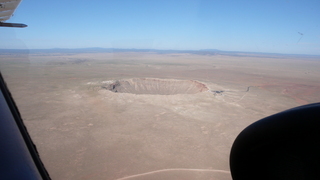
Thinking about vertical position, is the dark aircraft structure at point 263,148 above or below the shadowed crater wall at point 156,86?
above

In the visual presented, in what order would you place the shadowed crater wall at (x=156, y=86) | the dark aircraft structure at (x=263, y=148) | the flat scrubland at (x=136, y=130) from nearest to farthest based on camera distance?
the dark aircraft structure at (x=263, y=148) → the flat scrubland at (x=136, y=130) → the shadowed crater wall at (x=156, y=86)

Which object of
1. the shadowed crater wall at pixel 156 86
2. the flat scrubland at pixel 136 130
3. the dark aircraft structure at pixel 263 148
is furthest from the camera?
the shadowed crater wall at pixel 156 86

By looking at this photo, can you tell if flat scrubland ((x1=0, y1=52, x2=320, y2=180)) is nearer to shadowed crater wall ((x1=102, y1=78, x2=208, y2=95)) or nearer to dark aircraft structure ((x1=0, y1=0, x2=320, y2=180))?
dark aircraft structure ((x1=0, y1=0, x2=320, y2=180))

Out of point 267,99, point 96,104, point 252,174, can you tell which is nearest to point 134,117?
point 96,104

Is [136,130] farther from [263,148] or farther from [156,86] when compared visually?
[156,86]

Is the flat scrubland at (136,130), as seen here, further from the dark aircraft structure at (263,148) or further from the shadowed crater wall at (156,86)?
the shadowed crater wall at (156,86)

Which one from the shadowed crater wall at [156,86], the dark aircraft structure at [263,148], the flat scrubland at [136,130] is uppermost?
the dark aircraft structure at [263,148]

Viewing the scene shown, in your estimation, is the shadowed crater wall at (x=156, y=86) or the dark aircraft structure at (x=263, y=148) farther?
the shadowed crater wall at (x=156, y=86)

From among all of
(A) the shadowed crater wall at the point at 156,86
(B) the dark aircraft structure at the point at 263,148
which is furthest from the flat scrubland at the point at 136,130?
(A) the shadowed crater wall at the point at 156,86
